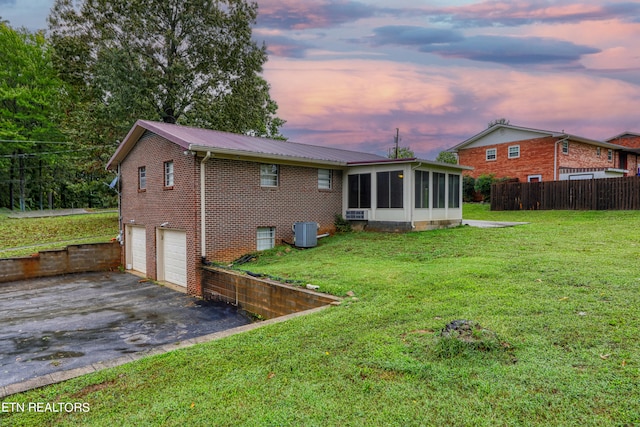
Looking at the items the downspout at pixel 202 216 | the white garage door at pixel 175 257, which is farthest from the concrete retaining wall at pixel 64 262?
the downspout at pixel 202 216

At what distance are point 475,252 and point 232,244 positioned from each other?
7208 mm

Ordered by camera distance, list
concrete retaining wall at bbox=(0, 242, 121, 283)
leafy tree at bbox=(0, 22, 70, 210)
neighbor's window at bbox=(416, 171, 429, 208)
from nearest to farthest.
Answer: concrete retaining wall at bbox=(0, 242, 121, 283) < neighbor's window at bbox=(416, 171, 429, 208) < leafy tree at bbox=(0, 22, 70, 210)

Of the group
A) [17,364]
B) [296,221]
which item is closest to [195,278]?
[296,221]

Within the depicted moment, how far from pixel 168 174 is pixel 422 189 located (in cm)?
932

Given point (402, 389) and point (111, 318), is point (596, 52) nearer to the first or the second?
point (402, 389)

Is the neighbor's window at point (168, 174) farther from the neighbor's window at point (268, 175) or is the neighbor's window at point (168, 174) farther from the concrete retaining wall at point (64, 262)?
the concrete retaining wall at point (64, 262)

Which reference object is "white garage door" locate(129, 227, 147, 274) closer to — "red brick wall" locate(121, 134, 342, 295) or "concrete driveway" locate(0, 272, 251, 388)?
"red brick wall" locate(121, 134, 342, 295)

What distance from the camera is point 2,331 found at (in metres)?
7.72

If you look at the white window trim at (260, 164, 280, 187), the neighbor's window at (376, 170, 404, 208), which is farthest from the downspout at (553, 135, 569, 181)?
the white window trim at (260, 164, 280, 187)

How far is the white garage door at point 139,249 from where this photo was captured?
14445mm

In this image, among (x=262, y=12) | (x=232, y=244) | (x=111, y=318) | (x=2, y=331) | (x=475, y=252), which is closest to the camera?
(x=2, y=331)

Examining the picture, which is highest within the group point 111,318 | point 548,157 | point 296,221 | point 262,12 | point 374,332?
point 262,12

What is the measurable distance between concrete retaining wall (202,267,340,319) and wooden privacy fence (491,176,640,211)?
1733cm

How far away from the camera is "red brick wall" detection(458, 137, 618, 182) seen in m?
23.9
